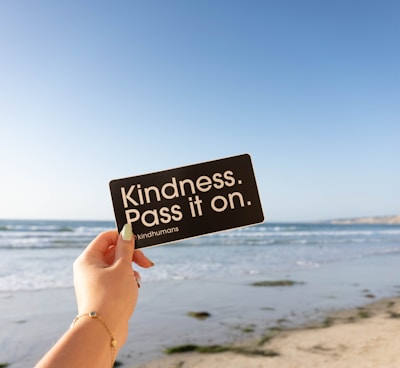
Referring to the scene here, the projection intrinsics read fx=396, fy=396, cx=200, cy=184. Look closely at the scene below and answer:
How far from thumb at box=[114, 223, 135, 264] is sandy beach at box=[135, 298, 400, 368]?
3186 millimetres

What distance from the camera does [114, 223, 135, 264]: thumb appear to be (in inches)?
45.4

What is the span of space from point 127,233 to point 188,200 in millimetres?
235

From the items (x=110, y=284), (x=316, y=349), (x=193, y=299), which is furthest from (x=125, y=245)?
(x=193, y=299)

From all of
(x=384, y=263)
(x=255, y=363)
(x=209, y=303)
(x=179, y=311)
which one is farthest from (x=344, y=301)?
(x=384, y=263)

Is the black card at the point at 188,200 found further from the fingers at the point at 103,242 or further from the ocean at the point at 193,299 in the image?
the ocean at the point at 193,299

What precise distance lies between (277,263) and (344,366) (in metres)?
8.19

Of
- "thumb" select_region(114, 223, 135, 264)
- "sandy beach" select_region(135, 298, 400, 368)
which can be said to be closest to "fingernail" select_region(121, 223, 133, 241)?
"thumb" select_region(114, 223, 135, 264)

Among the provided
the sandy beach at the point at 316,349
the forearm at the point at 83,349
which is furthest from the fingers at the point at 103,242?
the sandy beach at the point at 316,349

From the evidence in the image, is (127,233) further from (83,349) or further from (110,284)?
A: (83,349)

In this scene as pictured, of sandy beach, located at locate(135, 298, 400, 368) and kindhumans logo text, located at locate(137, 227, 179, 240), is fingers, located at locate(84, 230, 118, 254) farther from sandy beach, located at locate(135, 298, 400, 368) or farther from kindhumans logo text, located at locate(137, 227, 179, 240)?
sandy beach, located at locate(135, 298, 400, 368)

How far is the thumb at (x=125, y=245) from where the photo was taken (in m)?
1.15

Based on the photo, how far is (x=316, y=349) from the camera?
14.4ft

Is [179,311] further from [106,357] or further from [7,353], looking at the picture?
[106,357]

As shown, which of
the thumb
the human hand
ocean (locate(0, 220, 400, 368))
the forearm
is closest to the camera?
the forearm
